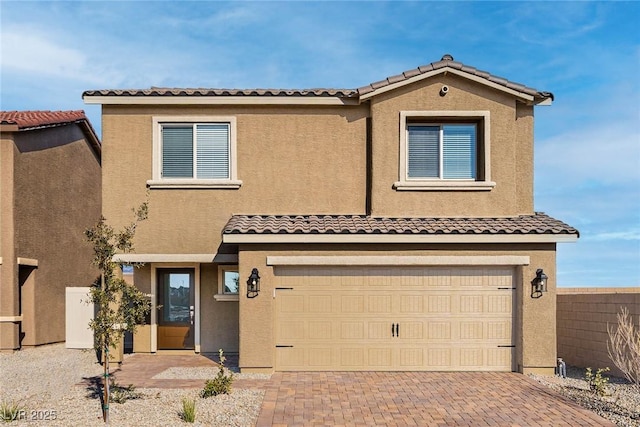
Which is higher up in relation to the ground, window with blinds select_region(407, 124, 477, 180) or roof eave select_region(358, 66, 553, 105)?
roof eave select_region(358, 66, 553, 105)

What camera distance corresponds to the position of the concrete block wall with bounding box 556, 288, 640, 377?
12258mm

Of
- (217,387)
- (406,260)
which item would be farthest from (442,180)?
(217,387)

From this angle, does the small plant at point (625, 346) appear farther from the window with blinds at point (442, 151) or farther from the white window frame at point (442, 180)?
the window with blinds at point (442, 151)

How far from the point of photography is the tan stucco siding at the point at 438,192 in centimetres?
1372

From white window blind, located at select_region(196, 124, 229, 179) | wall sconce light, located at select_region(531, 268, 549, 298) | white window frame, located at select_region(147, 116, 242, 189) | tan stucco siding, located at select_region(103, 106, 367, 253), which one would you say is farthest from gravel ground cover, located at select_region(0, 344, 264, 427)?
wall sconce light, located at select_region(531, 268, 549, 298)

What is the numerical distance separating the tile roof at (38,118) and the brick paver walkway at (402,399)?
8155 millimetres

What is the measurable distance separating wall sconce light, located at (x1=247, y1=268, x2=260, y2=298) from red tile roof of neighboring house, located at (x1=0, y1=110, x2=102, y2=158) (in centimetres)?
882

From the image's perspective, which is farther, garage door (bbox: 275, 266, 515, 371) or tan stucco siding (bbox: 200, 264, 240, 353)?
tan stucco siding (bbox: 200, 264, 240, 353)

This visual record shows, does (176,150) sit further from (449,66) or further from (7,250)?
(449,66)

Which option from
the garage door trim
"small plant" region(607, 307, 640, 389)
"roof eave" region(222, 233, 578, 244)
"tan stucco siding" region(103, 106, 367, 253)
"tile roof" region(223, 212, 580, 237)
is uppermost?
"tan stucco siding" region(103, 106, 367, 253)

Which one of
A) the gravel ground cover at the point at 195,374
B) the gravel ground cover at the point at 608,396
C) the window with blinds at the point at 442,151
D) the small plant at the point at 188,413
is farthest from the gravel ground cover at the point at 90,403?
the window with blinds at the point at 442,151

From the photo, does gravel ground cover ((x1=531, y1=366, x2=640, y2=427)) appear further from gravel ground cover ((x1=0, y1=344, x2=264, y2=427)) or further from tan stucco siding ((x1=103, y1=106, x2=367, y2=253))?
tan stucco siding ((x1=103, y1=106, x2=367, y2=253))

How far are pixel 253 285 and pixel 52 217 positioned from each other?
30.1ft

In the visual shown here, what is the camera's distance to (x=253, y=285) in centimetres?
1220
